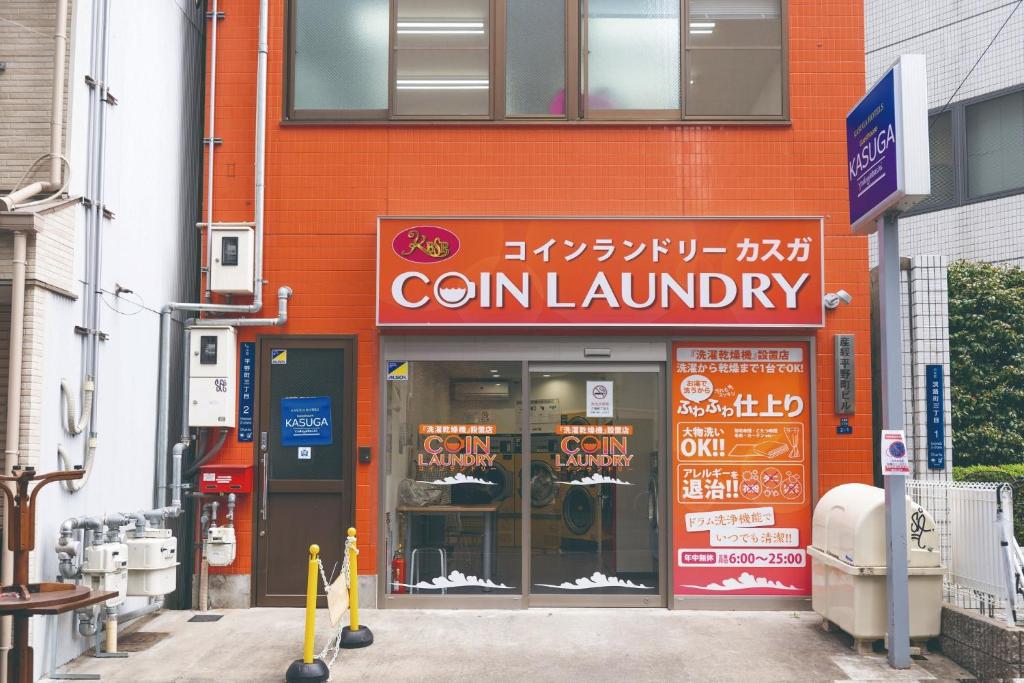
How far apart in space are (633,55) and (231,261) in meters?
4.88

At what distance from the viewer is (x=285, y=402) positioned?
31.8ft

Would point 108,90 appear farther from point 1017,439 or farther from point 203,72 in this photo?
point 1017,439

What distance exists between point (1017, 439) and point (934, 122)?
7.17 meters

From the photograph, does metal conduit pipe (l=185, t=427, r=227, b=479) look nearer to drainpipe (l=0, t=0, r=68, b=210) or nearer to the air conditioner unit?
the air conditioner unit

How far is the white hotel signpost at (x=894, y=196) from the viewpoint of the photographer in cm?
729

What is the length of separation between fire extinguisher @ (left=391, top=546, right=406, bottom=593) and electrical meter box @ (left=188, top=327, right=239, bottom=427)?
2.24 meters

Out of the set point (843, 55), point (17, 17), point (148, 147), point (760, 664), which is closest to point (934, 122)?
point (843, 55)

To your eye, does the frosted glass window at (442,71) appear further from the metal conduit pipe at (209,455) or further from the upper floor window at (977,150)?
the upper floor window at (977,150)

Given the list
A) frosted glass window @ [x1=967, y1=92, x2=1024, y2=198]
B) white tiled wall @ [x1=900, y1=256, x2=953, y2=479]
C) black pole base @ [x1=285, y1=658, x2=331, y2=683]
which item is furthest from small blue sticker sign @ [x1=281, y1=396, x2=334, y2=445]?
frosted glass window @ [x1=967, y1=92, x2=1024, y2=198]

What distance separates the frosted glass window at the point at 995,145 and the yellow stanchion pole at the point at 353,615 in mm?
13392

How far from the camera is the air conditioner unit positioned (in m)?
9.61

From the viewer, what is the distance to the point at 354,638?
801 centimetres

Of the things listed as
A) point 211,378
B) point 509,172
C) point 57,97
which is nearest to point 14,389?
point 57,97

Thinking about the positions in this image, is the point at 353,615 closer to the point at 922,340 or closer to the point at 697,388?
the point at 697,388
